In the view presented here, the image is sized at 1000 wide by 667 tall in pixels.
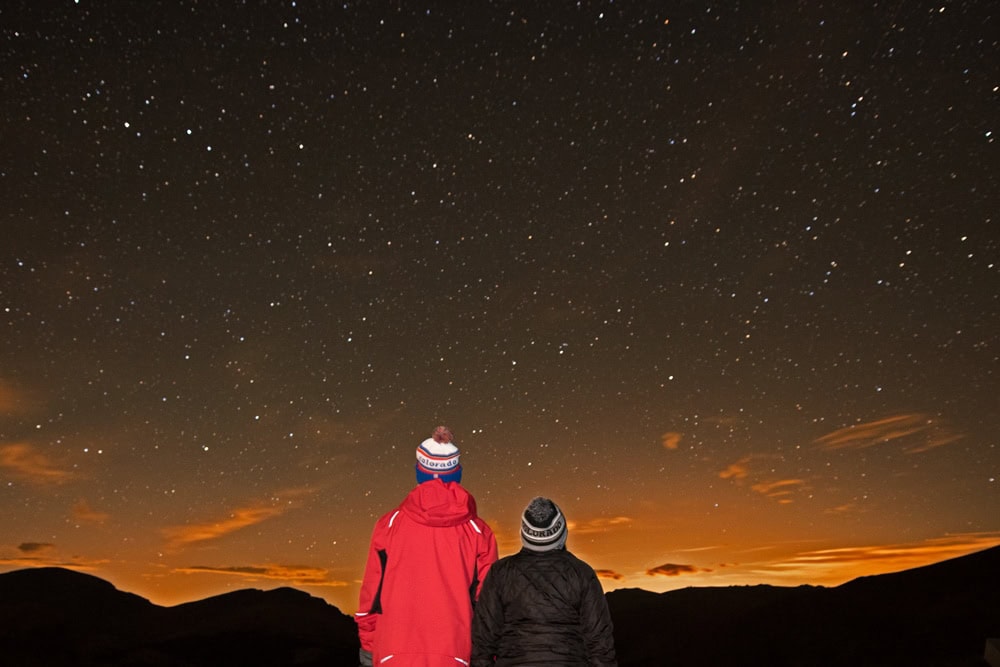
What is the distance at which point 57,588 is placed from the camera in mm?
97875

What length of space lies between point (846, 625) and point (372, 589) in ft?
205

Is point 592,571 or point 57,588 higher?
point 57,588

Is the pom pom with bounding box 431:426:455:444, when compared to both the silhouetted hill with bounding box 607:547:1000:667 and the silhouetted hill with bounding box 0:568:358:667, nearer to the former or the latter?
the silhouetted hill with bounding box 607:547:1000:667

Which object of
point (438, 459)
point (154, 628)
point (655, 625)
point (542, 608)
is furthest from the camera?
point (154, 628)

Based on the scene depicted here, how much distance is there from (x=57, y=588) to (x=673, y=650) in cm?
7357

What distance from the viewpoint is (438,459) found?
13.6ft

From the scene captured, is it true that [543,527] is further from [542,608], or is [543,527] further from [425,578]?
[425,578]

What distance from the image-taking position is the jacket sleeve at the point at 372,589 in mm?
3979

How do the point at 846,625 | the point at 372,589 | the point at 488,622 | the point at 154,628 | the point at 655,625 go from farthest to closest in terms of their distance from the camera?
the point at 154,628
the point at 655,625
the point at 846,625
the point at 372,589
the point at 488,622

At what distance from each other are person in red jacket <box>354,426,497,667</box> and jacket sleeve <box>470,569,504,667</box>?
0.66 feet

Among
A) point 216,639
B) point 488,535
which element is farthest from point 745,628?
point 488,535

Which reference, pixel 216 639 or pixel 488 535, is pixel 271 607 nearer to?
pixel 216 639

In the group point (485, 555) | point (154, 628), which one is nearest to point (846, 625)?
point (485, 555)

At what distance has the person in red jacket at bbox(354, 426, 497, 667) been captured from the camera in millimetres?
3799
